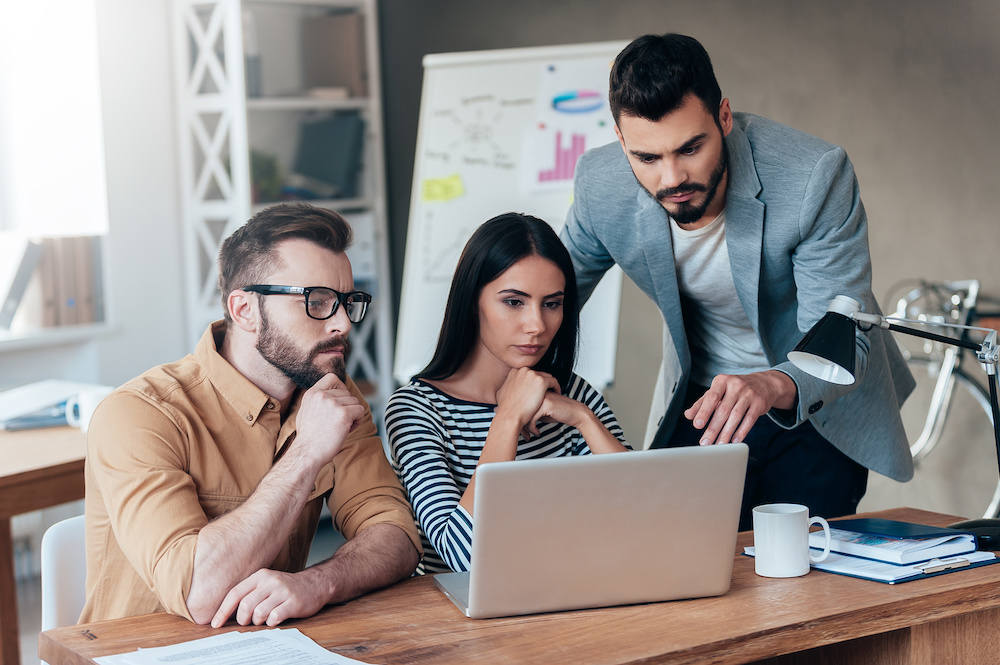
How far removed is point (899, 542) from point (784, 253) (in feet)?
1.89

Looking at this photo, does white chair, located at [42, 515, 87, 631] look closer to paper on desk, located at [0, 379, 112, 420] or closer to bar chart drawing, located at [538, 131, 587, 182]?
paper on desk, located at [0, 379, 112, 420]

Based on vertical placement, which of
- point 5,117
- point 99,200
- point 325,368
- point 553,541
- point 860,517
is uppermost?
point 5,117

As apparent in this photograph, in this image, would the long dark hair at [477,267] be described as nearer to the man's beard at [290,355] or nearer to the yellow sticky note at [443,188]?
the man's beard at [290,355]

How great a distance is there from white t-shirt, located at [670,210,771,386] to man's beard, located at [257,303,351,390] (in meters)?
0.73

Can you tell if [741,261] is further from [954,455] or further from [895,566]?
[954,455]

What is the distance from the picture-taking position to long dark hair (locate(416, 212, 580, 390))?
1.84 metres

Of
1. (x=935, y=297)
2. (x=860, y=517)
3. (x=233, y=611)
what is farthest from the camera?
(x=935, y=297)

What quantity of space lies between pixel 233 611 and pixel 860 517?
106 cm

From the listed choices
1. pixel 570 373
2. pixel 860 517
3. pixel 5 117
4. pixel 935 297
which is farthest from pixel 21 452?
pixel 935 297

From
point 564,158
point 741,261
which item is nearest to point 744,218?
point 741,261

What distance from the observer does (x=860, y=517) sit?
1.75 metres

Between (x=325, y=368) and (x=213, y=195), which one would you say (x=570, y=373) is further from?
(x=213, y=195)

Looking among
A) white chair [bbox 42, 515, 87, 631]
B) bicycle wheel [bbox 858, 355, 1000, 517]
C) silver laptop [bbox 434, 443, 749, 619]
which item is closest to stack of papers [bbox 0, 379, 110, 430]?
white chair [bbox 42, 515, 87, 631]

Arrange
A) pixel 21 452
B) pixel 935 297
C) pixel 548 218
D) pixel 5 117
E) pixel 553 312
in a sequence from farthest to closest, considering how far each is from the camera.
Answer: pixel 5 117, pixel 548 218, pixel 935 297, pixel 21 452, pixel 553 312
